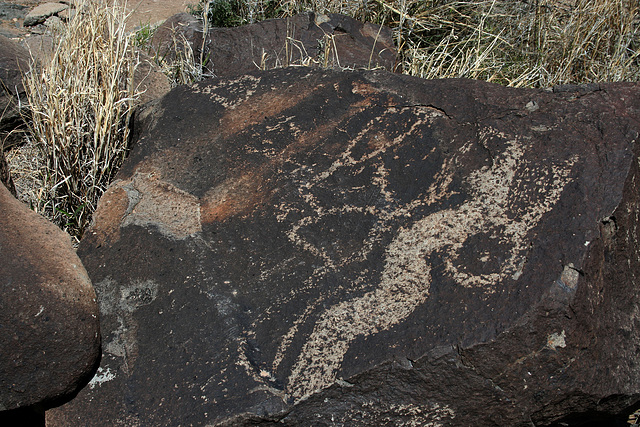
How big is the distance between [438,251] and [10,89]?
8.07ft

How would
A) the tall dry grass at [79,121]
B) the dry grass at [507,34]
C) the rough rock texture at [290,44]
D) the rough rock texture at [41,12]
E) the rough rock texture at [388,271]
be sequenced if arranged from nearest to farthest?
the rough rock texture at [388,271] < the tall dry grass at [79,121] < the dry grass at [507,34] < the rough rock texture at [290,44] < the rough rock texture at [41,12]

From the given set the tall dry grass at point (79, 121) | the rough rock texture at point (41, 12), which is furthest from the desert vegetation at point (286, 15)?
the rough rock texture at point (41, 12)

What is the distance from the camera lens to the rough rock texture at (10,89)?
290 cm

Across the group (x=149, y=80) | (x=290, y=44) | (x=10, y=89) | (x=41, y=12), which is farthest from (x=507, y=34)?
(x=41, y=12)

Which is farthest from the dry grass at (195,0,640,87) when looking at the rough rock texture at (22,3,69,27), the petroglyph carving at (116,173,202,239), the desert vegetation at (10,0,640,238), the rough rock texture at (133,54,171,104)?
the petroglyph carving at (116,173,202,239)

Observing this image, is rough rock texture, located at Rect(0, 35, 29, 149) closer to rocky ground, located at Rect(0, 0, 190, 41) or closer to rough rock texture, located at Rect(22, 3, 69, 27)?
rocky ground, located at Rect(0, 0, 190, 41)

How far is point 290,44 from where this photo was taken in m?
3.53

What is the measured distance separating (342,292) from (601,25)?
2608 mm

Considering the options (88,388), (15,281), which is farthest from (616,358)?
(15,281)

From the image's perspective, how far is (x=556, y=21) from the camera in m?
3.49

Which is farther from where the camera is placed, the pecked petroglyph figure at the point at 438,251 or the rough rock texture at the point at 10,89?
the rough rock texture at the point at 10,89

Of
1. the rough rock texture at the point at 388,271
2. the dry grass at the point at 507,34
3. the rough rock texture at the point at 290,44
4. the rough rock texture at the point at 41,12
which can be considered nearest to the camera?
the rough rock texture at the point at 388,271

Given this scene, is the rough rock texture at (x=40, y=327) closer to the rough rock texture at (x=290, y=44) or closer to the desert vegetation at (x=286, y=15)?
the desert vegetation at (x=286, y=15)

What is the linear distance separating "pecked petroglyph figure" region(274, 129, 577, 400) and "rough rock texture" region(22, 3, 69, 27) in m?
3.96
